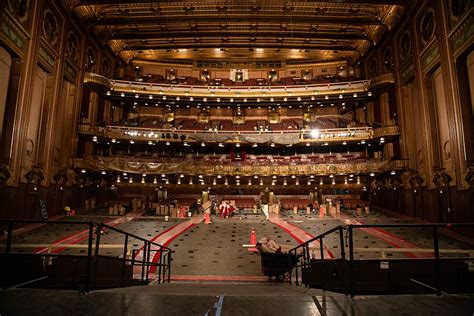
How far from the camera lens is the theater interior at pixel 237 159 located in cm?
444

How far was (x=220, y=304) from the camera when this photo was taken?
2.72m

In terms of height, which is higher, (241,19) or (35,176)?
(241,19)

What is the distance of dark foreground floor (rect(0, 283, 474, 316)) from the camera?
99.4 inches

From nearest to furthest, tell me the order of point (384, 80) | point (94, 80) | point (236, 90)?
point (384, 80), point (94, 80), point (236, 90)

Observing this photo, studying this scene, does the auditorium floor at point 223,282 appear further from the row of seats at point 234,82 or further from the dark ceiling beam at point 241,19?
the row of seats at point 234,82

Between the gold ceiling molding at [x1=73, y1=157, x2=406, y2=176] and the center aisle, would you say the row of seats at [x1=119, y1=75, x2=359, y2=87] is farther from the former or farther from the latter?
the center aisle

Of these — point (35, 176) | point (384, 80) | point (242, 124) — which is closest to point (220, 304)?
point (35, 176)

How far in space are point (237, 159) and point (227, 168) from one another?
14.2 ft

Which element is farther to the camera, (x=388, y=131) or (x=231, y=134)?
(x=231, y=134)

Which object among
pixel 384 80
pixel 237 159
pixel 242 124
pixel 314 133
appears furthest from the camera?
pixel 242 124

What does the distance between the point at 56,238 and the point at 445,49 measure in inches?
829

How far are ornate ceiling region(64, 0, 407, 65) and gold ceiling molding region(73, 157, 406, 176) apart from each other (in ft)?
35.9

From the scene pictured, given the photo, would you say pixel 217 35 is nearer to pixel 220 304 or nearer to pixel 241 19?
pixel 241 19

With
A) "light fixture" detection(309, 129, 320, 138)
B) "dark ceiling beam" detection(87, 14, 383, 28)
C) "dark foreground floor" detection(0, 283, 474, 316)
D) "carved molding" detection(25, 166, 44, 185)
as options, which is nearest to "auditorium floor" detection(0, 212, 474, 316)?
"dark foreground floor" detection(0, 283, 474, 316)
